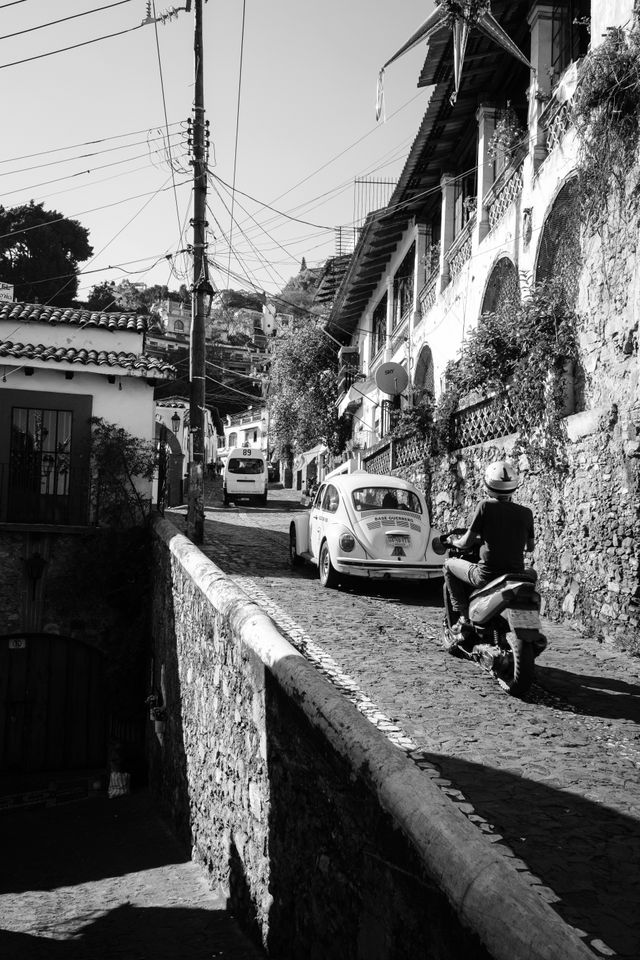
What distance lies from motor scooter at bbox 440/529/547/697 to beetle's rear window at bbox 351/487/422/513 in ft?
14.4

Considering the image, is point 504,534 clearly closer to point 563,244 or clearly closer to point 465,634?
point 465,634

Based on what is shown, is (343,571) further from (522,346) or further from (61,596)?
(61,596)

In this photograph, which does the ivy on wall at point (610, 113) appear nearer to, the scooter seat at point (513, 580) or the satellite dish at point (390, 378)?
the scooter seat at point (513, 580)

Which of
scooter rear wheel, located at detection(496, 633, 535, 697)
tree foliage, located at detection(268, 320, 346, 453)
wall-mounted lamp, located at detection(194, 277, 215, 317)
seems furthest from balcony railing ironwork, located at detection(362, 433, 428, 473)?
scooter rear wheel, located at detection(496, 633, 535, 697)

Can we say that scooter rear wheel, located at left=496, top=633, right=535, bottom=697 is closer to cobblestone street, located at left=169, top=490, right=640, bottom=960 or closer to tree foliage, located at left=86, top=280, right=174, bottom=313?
cobblestone street, located at left=169, top=490, right=640, bottom=960

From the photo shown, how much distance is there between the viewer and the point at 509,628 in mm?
6223

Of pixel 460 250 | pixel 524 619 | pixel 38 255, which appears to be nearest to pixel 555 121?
pixel 460 250

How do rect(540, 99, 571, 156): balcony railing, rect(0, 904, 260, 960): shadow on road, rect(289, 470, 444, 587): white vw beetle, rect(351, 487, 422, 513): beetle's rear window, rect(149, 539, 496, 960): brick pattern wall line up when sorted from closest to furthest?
rect(149, 539, 496, 960): brick pattern wall < rect(0, 904, 260, 960): shadow on road < rect(289, 470, 444, 587): white vw beetle < rect(540, 99, 571, 156): balcony railing < rect(351, 487, 422, 513): beetle's rear window

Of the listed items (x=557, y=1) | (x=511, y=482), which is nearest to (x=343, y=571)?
(x=511, y=482)

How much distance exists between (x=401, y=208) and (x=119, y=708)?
12835 millimetres

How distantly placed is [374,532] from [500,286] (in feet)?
19.7

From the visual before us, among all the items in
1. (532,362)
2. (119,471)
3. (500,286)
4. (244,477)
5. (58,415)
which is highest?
(500,286)

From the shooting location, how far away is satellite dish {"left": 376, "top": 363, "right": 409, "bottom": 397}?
1894cm

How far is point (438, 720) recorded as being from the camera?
5496mm
